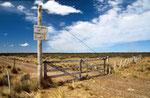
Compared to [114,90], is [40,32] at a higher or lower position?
higher

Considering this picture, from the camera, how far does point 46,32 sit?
6332mm

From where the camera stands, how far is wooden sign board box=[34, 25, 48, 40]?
5.97 m

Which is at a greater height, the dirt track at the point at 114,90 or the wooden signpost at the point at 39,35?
the wooden signpost at the point at 39,35

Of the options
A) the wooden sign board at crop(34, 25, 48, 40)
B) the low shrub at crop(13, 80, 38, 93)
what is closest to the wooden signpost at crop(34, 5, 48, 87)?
the wooden sign board at crop(34, 25, 48, 40)

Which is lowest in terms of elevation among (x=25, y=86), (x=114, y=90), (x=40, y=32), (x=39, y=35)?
(x=114, y=90)

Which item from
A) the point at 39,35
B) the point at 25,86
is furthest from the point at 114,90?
the point at 39,35

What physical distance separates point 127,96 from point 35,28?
560 centimetres

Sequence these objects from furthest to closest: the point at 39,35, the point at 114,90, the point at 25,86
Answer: the point at 114,90, the point at 39,35, the point at 25,86

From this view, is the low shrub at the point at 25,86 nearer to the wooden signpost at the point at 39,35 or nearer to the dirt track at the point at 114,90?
the wooden signpost at the point at 39,35

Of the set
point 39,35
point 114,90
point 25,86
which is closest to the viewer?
point 25,86

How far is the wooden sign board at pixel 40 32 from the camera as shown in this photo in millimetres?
5974

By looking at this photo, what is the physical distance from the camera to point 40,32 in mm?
6129

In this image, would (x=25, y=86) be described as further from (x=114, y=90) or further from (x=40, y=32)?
(x=114, y=90)

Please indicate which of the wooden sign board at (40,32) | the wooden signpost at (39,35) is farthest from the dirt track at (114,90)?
the wooden sign board at (40,32)
